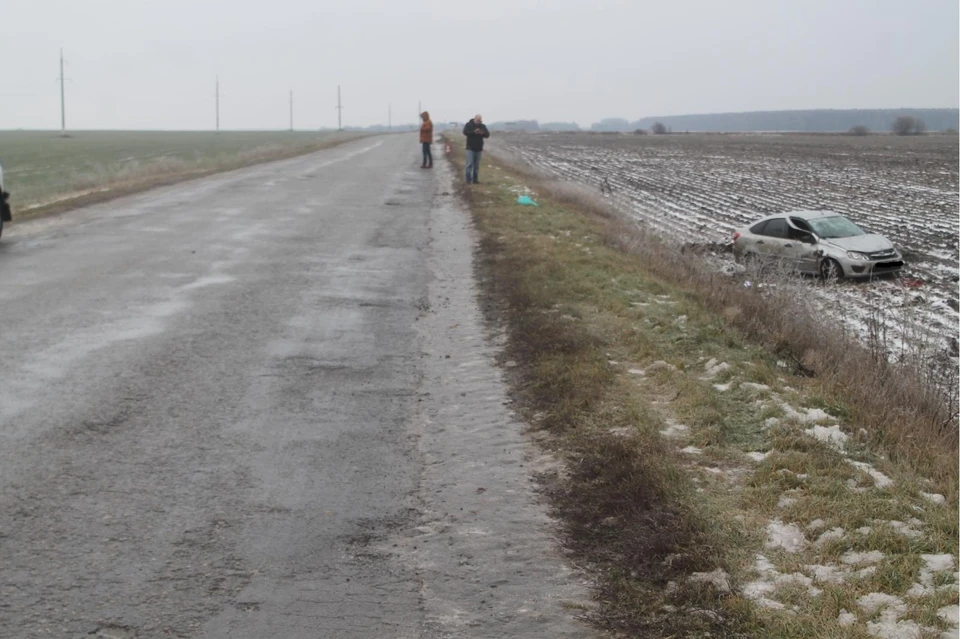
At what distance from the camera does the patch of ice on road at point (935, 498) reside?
556 cm

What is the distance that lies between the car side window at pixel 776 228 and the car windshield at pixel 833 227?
524mm

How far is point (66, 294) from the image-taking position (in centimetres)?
1130

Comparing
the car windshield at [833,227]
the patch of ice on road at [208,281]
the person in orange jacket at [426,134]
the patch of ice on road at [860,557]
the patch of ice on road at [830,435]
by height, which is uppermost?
the person in orange jacket at [426,134]

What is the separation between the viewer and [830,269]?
19516 millimetres

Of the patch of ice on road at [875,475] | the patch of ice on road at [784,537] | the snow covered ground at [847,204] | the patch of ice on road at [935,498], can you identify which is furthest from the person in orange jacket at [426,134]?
the patch of ice on road at [784,537]

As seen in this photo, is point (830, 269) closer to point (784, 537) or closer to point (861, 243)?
point (861, 243)

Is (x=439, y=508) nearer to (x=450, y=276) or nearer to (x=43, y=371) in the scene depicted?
(x=43, y=371)

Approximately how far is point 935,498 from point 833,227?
1585 centimetres

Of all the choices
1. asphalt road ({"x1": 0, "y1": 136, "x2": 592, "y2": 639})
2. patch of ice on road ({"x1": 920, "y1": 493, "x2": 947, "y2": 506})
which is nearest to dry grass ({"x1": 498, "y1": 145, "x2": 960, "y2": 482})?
patch of ice on road ({"x1": 920, "y1": 493, "x2": 947, "y2": 506})

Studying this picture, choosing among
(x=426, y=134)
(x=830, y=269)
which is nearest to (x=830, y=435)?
(x=830, y=269)

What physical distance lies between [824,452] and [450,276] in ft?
24.4

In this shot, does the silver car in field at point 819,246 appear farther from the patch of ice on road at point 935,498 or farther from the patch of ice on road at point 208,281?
the patch of ice on road at point 935,498

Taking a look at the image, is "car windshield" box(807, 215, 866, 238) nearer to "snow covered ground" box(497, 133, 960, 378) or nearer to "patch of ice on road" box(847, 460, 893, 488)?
"snow covered ground" box(497, 133, 960, 378)

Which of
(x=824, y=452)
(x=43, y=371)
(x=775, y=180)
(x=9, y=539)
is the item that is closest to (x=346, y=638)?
(x=9, y=539)
